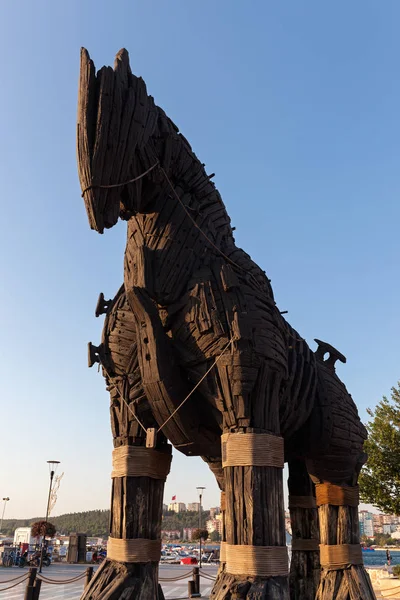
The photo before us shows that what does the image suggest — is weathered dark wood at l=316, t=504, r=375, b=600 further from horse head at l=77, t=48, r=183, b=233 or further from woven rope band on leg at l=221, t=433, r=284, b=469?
horse head at l=77, t=48, r=183, b=233

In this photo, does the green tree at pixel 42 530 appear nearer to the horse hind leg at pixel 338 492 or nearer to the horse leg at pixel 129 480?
the horse hind leg at pixel 338 492

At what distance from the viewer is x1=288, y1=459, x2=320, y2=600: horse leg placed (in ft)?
16.7

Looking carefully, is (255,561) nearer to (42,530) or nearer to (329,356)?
(329,356)

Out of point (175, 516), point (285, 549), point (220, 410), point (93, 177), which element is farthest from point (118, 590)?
point (175, 516)

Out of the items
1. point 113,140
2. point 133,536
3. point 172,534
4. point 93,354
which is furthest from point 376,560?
point 113,140

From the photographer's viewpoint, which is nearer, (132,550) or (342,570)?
(132,550)

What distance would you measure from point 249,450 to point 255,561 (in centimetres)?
63

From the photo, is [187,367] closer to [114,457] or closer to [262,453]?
[262,453]

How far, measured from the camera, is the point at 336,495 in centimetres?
485

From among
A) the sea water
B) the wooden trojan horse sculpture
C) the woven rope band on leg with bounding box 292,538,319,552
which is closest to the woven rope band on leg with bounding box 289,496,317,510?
the woven rope band on leg with bounding box 292,538,319,552

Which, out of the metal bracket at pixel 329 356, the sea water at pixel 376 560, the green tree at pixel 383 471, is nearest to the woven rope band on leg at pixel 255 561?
the metal bracket at pixel 329 356

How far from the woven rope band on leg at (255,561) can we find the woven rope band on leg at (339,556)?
164 centimetres

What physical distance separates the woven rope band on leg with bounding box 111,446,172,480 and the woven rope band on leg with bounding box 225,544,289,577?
0.94 metres

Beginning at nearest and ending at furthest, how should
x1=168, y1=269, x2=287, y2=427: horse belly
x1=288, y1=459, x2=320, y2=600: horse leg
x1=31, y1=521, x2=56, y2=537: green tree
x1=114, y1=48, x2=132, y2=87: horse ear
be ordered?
x1=168, y1=269, x2=287, y2=427: horse belly, x1=114, y1=48, x2=132, y2=87: horse ear, x1=288, y1=459, x2=320, y2=600: horse leg, x1=31, y1=521, x2=56, y2=537: green tree
